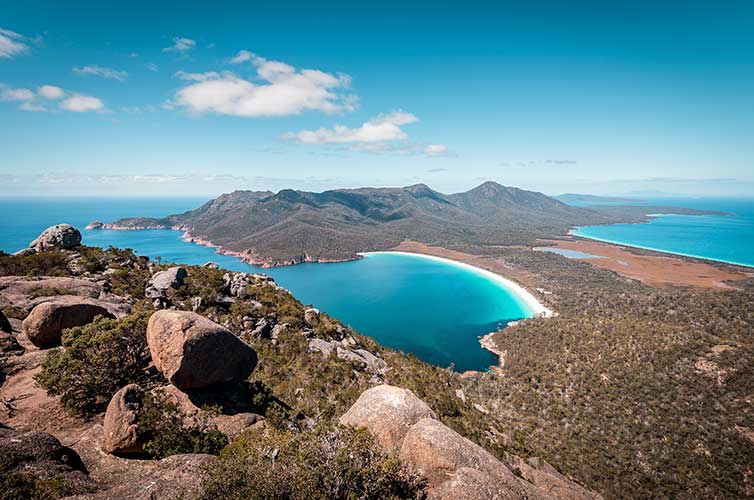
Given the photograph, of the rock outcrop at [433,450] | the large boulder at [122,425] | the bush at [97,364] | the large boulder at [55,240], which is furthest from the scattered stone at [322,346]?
the large boulder at [55,240]

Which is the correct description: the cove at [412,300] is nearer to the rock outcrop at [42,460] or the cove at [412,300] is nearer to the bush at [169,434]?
the bush at [169,434]

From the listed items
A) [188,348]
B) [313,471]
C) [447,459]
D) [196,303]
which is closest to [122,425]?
[188,348]

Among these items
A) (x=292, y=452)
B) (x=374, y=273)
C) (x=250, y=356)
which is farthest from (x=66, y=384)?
(x=374, y=273)

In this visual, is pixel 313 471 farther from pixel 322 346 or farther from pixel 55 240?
pixel 55 240

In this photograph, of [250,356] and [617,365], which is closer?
[250,356]

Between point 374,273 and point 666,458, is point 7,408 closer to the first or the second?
point 666,458

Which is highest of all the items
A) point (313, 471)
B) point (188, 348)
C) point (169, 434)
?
point (188, 348)
